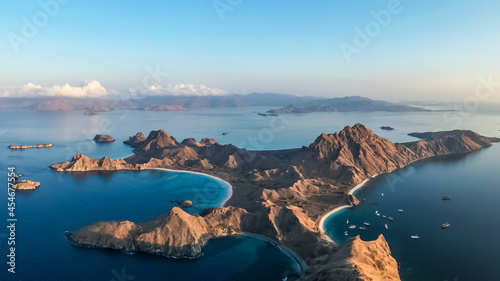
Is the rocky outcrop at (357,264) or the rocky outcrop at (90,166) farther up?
→ the rocky outcrop at (357,264)

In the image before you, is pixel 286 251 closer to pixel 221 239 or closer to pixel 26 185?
pixel 221 239

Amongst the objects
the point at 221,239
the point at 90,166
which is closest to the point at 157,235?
the point at 221,239

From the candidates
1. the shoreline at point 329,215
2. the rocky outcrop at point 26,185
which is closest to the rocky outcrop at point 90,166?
the rocky outcrop at point 26,185

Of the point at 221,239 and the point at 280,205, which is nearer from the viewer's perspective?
the point at 221,239

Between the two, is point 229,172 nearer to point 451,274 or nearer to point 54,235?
point 54,235

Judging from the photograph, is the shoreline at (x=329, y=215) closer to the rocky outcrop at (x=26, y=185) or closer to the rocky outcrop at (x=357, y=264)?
the rocky outcrop at (x=357, y=264)

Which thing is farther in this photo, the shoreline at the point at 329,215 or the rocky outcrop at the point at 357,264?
the shoreline at the point at 329,215

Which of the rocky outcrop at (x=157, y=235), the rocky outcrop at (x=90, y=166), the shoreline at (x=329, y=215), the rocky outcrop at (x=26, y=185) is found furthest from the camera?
the rocky outcrop at (x=90, y=166)

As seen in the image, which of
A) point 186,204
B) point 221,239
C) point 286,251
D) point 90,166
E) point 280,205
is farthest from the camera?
point 90,166
